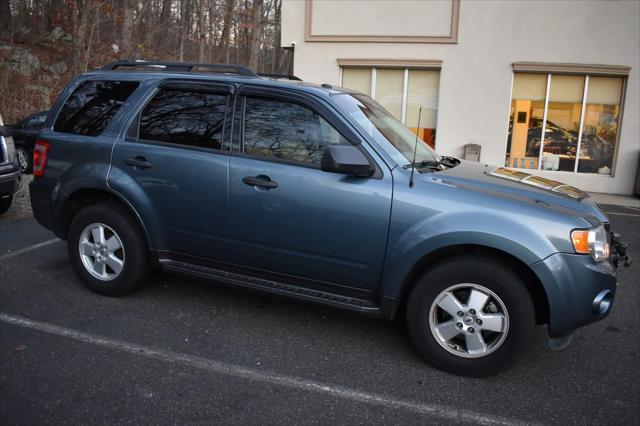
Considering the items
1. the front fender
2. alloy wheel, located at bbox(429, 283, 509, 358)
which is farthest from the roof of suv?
Result: alloy wheel, located at bbox(429, 283, 509, 358)

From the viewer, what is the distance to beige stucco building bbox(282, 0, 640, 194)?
1240cm

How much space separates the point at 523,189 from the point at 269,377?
211 cm

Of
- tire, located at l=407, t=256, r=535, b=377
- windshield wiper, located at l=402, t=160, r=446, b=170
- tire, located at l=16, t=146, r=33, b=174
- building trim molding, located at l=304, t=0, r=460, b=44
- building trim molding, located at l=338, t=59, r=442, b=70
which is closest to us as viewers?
tire, located at l=407, t=256, r=535, b=377

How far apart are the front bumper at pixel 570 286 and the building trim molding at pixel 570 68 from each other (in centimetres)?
1066

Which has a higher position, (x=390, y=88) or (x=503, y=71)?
(x=503, y=71)

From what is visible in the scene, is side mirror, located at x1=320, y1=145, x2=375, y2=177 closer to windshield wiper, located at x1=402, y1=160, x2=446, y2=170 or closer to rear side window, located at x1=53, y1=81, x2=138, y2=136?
windshield wiper, located at x1=402, y1=160, x2=446, y2=170

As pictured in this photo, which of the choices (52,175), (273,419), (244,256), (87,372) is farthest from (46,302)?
(273,419)

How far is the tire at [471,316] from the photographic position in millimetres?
3303

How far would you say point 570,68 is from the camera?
12.5 meters

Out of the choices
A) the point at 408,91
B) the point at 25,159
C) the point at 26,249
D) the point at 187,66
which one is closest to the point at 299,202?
the point at 187,66

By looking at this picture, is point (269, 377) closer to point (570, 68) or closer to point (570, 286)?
point (570, 286)

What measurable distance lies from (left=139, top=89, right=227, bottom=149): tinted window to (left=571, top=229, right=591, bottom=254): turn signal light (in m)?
2.51

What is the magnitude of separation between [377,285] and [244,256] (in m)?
1.03

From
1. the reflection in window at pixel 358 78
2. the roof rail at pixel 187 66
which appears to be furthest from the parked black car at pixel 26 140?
the roof rail at pixel 187 66
